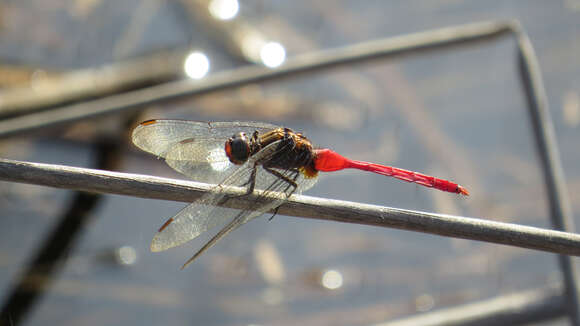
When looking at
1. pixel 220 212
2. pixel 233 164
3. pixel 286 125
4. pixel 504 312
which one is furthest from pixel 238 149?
pixel 286 125

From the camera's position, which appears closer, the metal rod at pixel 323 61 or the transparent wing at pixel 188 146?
the transparent wing at pixel 188 146

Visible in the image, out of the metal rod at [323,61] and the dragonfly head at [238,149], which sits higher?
the metal rod at [323,61]

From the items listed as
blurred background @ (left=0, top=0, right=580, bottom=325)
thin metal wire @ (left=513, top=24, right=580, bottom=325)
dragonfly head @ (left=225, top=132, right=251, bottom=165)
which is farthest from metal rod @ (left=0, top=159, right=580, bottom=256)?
blurred background @ (left=0, top=0, right=580, bottom=325)

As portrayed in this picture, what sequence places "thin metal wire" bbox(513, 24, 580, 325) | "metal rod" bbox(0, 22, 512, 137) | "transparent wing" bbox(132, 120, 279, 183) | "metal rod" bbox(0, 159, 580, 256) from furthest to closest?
"metal rod" bbox(0, 22, 512, 137), "thin metal wire" bbox(513, 24, 580, 325), "transparent wing" bbox(132, 120, 279, 183), "metal rod" bbox(0, 159, 580, 256)

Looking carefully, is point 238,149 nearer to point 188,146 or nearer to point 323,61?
point 188,146

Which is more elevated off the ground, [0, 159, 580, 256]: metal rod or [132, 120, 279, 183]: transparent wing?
[132, 120, 279, 183]: transparent wing

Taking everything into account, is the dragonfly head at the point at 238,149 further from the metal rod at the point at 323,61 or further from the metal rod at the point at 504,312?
the metal rod at the point at 504,312

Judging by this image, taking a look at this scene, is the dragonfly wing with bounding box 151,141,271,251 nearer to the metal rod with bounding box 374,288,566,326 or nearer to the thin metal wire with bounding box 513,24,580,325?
the metal rod with bounding box 374,288,566,326

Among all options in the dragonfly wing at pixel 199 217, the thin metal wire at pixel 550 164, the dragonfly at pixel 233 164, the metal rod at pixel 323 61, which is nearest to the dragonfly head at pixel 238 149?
the dragonfly at pixel 233 164

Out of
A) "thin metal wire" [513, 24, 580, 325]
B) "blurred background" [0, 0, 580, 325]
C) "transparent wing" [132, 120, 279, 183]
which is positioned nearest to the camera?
"transparent wing" [132, 120, 279, 183]
